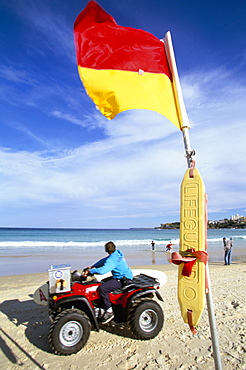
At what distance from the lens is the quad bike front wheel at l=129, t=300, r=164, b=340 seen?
4129 millimetres

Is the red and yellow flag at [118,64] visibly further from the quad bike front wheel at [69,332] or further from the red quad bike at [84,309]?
the quad bike front wheel at [69,332]

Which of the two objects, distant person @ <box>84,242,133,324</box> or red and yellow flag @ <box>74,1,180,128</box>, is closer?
red and yellow flag @ <box>74,1,180,128</box>

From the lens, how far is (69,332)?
12.6 ft

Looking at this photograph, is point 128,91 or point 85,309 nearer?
point 128,91

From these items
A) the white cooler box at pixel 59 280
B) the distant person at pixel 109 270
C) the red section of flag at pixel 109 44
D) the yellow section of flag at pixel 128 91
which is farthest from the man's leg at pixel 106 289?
the red section of flag at pixel 109 44

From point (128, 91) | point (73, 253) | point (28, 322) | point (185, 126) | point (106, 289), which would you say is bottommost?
point (73, 253)

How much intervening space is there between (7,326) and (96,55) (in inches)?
191

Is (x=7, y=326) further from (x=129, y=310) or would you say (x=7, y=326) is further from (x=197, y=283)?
(x=197, y=283)

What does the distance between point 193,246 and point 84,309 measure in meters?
2.66

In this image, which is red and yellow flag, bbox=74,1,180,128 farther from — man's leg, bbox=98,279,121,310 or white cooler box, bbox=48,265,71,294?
man's leg, bbox=98,279,121,310

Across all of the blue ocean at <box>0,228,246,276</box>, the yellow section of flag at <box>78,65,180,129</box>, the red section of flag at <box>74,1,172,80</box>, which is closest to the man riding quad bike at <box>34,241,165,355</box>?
the yellow section of flag at <box>78,65,180,129</box>

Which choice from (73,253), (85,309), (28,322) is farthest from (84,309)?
(73,253)

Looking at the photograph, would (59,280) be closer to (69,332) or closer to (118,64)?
(69,332)

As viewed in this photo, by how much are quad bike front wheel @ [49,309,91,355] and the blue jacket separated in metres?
0.66
